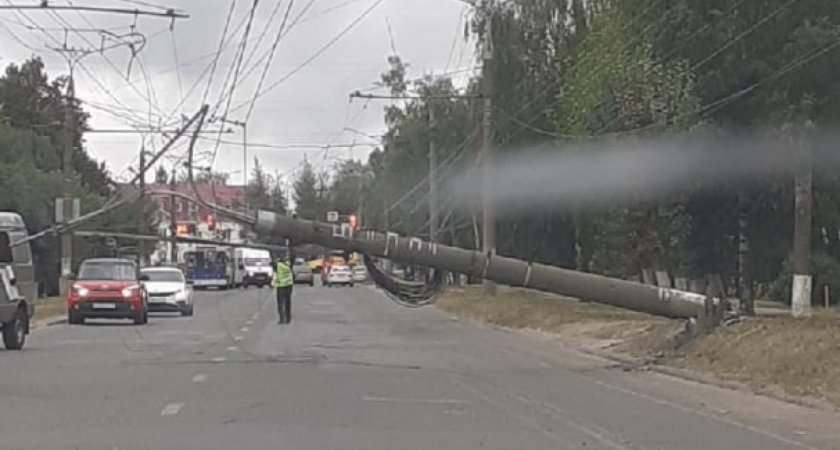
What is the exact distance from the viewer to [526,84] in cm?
5128

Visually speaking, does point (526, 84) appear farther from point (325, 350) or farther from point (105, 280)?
point (325, 350)

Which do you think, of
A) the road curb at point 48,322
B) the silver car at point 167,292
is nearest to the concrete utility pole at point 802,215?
the road curb at point 48,322

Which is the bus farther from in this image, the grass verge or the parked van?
the parked van

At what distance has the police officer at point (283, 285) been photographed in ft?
131

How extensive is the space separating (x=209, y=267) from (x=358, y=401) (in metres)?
70.1

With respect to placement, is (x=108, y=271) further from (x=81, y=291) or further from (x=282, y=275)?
(x=282, y=275)

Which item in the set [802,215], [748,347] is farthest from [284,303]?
[748,347]

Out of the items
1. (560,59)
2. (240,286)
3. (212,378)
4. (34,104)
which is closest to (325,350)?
(212,378)

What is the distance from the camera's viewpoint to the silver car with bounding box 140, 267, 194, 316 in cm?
4722

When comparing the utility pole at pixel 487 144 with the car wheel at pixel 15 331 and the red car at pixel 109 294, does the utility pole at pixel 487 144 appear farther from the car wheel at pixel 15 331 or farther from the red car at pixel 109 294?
the car wheel at pixel 15 331

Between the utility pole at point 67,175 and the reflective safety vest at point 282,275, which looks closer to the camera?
the reflective safety vest at point 282,275

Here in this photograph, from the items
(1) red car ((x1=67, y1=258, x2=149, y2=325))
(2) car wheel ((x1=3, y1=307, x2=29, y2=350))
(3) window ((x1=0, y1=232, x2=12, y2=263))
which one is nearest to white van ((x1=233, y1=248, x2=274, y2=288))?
(1) red car ((x1=67, y1=258, x2=149, y2=325))

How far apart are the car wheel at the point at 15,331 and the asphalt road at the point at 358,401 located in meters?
0.52

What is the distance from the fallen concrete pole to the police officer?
1209 centimetres
